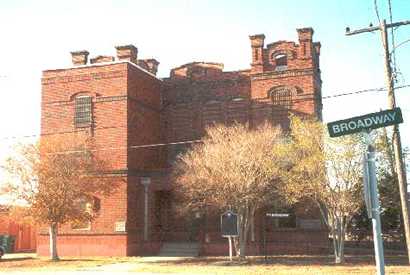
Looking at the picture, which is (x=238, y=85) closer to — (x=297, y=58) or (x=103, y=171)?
(x=297, y=58)

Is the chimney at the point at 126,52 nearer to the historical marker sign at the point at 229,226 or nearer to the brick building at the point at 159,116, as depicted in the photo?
the brick building at the point at 159,116

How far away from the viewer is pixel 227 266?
23.9 m

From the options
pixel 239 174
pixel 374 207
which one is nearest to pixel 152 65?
pixel 239 174

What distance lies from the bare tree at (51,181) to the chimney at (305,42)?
47.8 ft

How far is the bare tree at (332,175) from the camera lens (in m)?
23.8

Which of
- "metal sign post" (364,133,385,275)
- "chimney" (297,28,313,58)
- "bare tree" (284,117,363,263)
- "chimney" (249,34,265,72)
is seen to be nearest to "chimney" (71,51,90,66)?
"chimney" (249,34,265,72)

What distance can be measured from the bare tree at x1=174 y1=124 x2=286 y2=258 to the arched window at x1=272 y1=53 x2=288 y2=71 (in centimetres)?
873

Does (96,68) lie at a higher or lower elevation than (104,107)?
higher

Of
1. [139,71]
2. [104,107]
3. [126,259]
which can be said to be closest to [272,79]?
[139,71]

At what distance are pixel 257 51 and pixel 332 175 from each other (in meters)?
13.1

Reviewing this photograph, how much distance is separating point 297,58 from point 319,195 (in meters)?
12.2

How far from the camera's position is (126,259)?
28859 mm

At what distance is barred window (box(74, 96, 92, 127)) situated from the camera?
110ft

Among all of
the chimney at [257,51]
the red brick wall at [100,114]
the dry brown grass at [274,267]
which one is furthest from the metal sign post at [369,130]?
the chimney at [257,51]
